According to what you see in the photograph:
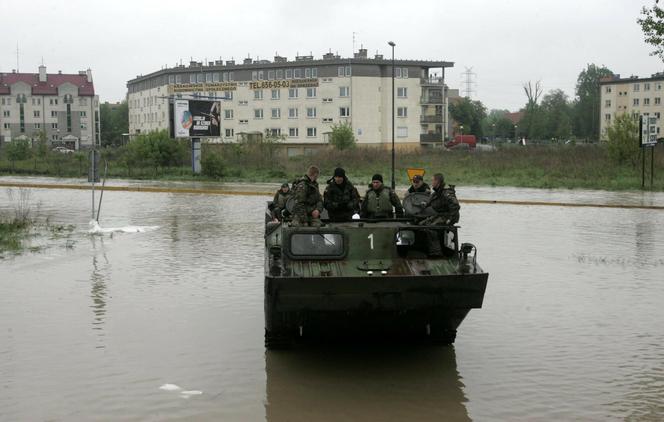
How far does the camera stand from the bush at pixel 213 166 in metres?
48.2

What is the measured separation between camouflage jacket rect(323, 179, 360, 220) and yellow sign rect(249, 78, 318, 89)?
245 ft

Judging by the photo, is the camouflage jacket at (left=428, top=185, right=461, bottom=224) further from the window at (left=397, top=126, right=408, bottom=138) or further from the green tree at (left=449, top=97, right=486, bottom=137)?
the green tree at (left=449, top=97, right=486, bottom=137)

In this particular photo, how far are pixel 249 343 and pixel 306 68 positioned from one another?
3046 inches

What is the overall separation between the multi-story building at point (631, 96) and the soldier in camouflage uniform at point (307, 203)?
10737cm

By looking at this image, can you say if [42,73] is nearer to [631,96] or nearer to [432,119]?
[432,119]

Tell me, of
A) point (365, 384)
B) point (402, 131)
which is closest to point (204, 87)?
point (402, 131)

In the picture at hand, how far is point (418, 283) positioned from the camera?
8203 mm

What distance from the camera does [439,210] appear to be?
34.2 ft

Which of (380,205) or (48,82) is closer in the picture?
(380,205)

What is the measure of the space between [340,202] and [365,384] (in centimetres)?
324

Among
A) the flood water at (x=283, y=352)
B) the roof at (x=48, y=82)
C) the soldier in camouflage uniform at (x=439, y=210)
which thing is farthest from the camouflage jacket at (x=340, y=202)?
the roof at (x=48, y=82)

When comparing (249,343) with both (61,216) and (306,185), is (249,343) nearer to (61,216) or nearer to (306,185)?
(306,185)

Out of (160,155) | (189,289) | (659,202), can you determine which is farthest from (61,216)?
(160,155)

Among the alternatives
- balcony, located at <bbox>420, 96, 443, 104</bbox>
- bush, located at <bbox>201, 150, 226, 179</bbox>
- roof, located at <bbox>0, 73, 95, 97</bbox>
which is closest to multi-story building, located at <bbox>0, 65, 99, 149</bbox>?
roof, located at <bbox>0, 73, 95, 97</bbox>
